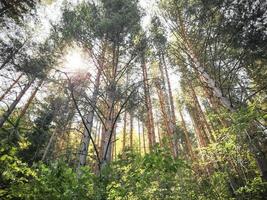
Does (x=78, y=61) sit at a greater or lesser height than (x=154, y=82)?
greater

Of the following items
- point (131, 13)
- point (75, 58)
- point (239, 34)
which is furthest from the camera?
point (75, 58)

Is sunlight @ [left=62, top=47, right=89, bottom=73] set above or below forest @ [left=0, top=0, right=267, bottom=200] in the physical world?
above

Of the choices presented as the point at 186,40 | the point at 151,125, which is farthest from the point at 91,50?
the point at 151,125

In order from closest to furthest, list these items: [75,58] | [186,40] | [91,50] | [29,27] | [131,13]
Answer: [91,50], [131,13], [186,40], [75,58], [29,27]

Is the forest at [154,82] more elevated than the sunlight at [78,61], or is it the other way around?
the sunlight at [78,61]

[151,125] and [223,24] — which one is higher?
[151,125]

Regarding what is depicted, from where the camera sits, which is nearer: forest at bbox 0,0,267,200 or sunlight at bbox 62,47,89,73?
forest at bbox 0,0,267,200

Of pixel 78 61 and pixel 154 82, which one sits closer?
pixel 154 82

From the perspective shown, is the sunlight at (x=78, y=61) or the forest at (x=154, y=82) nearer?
the forest at (x=154, y=82)

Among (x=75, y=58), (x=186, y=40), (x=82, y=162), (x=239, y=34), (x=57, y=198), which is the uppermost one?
(x=75, y=58)

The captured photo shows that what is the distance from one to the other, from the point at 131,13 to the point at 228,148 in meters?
5.74

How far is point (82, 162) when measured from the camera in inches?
304

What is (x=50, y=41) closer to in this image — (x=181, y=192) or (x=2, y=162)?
(x=181, y=192)

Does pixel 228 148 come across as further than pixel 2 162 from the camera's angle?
Yes
